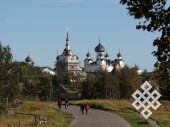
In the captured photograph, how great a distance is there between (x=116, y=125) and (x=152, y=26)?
88.9 feet

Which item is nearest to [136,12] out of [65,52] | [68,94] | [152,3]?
[152,3]

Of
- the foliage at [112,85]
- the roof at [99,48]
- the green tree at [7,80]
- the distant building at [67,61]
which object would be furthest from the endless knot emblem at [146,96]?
the distant building at [67,61]

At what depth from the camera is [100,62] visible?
16350cm

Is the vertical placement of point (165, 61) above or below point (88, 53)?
below

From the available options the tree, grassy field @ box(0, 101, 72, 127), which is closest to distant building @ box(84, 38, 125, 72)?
grassy field @ box(0, 101, 72, 127)

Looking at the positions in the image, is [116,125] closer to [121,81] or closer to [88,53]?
[121,81]

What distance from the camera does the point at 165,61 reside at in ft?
31.3

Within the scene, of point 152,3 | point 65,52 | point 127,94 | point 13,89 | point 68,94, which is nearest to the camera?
point 152,3

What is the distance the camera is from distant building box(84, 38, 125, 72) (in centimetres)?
16288

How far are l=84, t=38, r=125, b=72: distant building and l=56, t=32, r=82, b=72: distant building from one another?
4.12m

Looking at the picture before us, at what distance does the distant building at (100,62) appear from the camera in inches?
6412

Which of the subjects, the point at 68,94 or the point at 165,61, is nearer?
the point at 165,61

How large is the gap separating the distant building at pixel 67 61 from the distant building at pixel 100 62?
4123mm

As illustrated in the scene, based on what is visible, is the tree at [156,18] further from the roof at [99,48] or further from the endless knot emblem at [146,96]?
the roof at [99,48]
